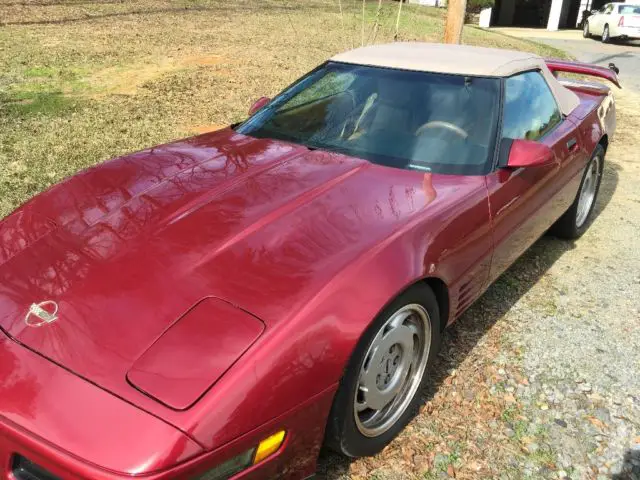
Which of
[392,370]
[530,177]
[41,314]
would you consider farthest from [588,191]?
[41,314]

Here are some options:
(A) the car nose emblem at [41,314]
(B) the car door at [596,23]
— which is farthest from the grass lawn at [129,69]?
(B) the car door at [596,23]

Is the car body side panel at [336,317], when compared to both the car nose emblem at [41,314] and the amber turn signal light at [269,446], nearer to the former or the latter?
the amber turn signal light at [269,446]

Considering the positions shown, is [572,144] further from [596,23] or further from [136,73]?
[596,23]

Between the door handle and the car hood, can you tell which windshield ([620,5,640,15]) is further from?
the car hood

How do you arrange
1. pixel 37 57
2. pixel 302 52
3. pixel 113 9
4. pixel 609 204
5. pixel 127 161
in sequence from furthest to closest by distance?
pixel 113 9, pixel 302 52, pixel 37 57, pixel 609 204, pixel 127 161

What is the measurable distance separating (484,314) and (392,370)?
1.26 meters

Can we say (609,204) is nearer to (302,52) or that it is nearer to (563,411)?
(563,411)

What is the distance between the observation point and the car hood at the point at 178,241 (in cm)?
177

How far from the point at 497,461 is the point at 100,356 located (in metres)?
1.61

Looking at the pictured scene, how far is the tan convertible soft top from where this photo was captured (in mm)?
3137

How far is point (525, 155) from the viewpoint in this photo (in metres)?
2.76

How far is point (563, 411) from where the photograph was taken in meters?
2.63

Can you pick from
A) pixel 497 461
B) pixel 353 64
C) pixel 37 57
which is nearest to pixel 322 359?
pixel 497 461

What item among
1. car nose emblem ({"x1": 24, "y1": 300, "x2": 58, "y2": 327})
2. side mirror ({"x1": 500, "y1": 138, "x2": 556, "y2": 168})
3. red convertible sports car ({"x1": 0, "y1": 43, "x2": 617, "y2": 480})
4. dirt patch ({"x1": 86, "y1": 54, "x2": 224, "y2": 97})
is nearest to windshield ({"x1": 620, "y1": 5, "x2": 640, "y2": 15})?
dirt patch ({"x1": 86, "y1": 54, "x2": 224, "y2": 97})
